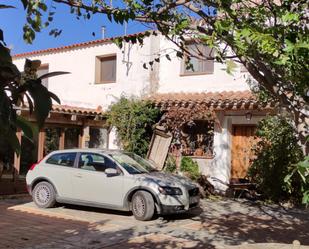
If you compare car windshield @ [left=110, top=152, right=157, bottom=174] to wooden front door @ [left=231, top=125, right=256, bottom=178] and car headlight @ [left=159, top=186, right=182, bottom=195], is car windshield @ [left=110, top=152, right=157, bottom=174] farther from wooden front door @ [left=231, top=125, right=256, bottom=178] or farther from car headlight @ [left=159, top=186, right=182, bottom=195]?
wooden front door @ [left=231, top=125, right=256, bottom=178]

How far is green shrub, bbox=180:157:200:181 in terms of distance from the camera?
15728 millimetres

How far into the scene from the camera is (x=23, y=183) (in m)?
15.1

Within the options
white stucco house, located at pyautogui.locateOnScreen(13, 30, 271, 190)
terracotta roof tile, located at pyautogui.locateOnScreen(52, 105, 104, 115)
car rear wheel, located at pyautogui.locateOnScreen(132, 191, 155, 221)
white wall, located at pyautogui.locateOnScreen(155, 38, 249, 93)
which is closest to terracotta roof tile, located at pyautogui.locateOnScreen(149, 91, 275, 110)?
white stucco house, located at pyautogui.locateOnScreen(13, 30, 271, 190)

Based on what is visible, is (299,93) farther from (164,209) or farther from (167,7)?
(164,209)

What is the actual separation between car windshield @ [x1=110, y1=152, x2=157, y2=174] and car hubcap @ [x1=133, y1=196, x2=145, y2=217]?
0.85 meters

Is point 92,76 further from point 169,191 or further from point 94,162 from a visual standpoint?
point 169,191

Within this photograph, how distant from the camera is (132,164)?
12.2 meters

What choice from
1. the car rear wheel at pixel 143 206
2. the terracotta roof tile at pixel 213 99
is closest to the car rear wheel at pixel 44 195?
the car rear wheel at pixel 143 206

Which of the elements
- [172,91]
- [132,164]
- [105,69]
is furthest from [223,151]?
[105,69]

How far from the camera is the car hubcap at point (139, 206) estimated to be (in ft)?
36.1

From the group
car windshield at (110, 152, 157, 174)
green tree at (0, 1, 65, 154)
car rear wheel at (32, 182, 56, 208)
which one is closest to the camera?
green tree at (0, 1, 65, 154)

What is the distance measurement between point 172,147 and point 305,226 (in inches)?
275

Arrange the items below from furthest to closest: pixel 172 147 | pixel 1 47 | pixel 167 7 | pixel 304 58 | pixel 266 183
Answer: pixel 172 147 < pixel 266 183 < pixel 167 7 < pixel 304 58 < pixel 1 47

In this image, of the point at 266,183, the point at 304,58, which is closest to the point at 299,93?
the point at 304,58
